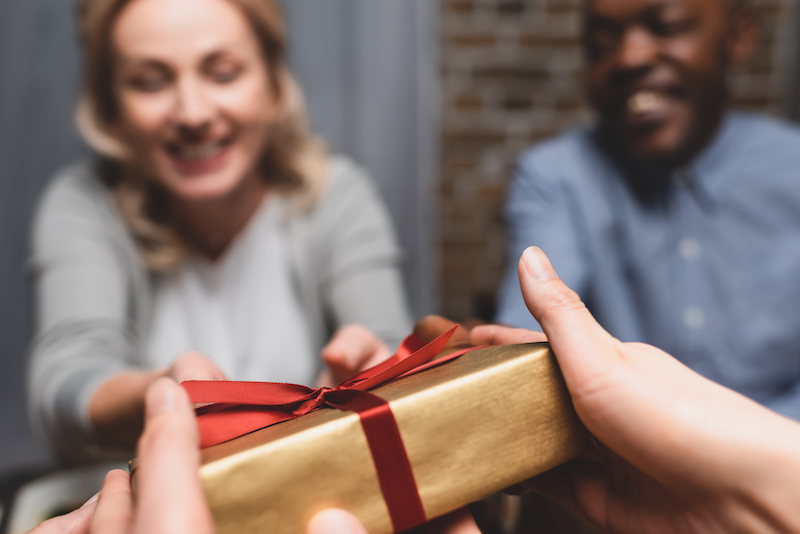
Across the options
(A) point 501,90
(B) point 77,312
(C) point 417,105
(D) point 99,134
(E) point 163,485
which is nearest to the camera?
(E) point 163,485

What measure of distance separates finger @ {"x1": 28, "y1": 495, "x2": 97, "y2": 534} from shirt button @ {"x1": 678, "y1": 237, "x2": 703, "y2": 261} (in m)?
0.81

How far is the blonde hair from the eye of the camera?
672mm

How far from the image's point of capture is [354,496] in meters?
0.28

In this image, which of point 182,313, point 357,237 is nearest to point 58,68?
point 182,313

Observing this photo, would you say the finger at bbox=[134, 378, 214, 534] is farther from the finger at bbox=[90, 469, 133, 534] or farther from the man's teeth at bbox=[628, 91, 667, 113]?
the man's teeth at bbox=[628, 91, 667, 113]

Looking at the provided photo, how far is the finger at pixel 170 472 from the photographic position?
0.76 feet

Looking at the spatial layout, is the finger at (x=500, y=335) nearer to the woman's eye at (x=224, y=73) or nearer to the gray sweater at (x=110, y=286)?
the gray sweater at (x=110, y=286)

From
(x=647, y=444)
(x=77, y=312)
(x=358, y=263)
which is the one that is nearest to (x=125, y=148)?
(x=77, y=312)

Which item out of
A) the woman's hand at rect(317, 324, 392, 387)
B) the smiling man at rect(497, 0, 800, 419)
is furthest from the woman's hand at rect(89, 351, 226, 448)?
the smiling man at rect(497, 0, 800, 419)

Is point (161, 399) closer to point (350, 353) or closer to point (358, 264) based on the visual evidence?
point (350, 353)

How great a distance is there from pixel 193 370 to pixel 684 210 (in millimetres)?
751

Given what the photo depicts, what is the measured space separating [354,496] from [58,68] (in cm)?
106

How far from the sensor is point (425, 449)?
293mm

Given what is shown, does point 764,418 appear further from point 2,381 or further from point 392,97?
point 2,381
